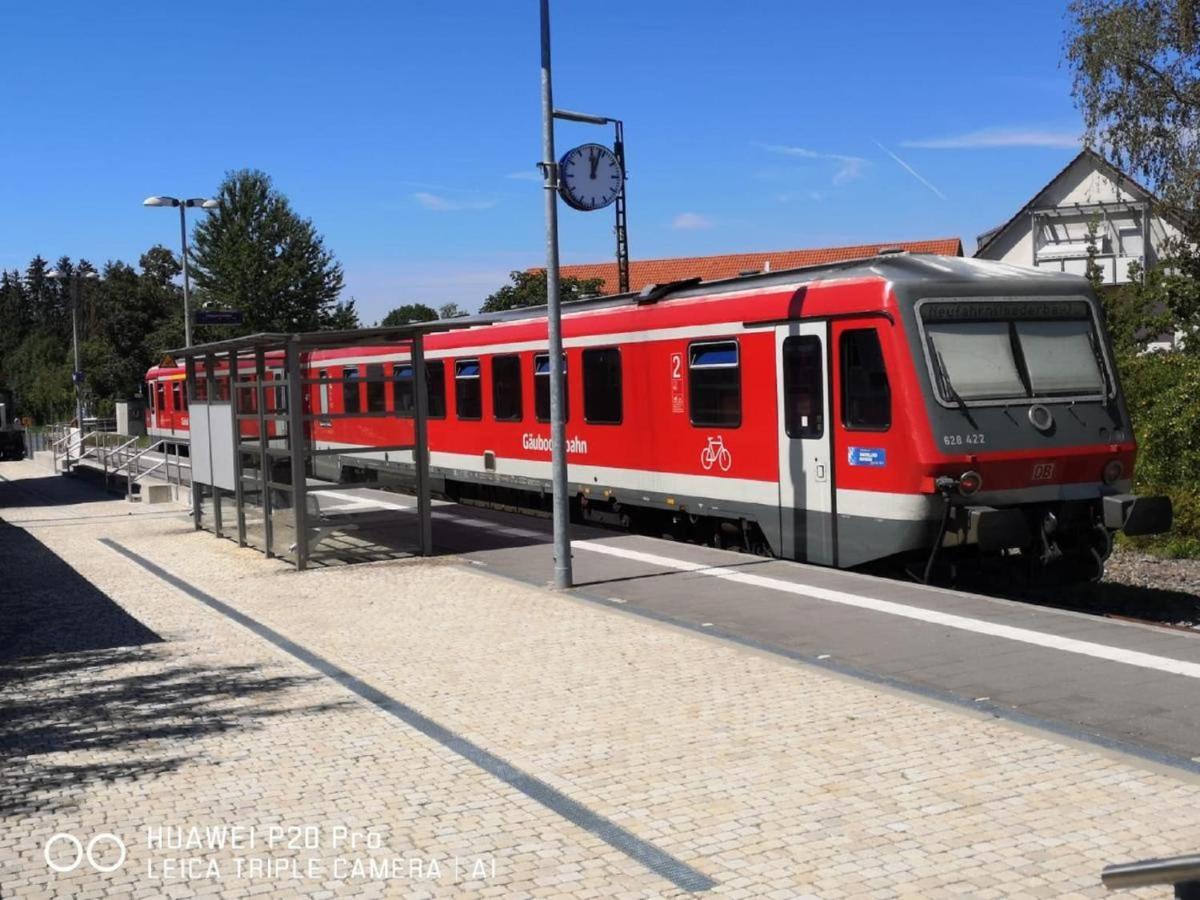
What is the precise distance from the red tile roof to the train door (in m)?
54.5

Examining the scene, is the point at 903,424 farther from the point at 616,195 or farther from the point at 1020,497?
the point at 616,195

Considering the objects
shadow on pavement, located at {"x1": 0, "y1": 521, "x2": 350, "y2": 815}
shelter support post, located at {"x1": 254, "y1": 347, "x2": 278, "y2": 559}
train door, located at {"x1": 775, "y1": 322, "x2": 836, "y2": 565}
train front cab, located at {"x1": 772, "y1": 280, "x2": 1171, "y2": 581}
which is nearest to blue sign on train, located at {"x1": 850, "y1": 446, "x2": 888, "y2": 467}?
train front cab, located at {"x1": 772, "y1": 280, "x2": 1171, "y2": 581}

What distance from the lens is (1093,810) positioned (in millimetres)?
5449

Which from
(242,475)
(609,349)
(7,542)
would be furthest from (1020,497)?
(7,542)

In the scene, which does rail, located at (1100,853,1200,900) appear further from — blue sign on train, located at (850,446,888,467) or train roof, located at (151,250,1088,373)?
train roof, located at (151,250,1088,373)

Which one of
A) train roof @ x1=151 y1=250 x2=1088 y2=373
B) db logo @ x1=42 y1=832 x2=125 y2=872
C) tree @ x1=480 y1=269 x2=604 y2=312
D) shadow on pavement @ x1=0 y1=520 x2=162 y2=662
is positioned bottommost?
db logo @ x1=42 y1=832 x2=125 y2=872

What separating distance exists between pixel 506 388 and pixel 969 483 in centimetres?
872

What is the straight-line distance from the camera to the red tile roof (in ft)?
229

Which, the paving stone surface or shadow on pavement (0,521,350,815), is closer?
the paving stone surface

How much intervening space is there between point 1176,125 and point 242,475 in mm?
20410

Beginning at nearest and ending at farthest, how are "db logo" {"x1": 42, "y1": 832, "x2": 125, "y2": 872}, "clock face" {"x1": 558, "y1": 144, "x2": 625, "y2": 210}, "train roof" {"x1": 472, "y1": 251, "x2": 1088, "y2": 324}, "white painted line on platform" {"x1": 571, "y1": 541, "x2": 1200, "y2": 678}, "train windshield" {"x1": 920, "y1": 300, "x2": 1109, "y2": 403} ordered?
"db logo" {"x1": 42, "y1": 832, "x2": 125, "y2": 872}
"white painted line on platform" {"x1": 571, "y1": 541, "x2": 1200, "y2": 678}
"train windshield" {"x1": 920, "y1": 300, "x2": 1109, "y2": 403}
"train roof" {"x1": 472, "y1": 251, "x2": 1088, "y2": 324}
"clock face" {"x1": 558, "y1": 144, "x2": 625, "y2": 210}

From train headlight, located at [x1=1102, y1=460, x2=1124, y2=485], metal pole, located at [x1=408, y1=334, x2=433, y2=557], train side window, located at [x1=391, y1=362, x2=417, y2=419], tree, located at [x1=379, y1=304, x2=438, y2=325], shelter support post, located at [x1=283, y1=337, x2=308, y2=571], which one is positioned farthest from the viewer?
tree, located at [x1=379, y1=304, x2=438, y2=325]

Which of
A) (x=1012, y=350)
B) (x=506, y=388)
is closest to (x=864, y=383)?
(x=1012, y=350)

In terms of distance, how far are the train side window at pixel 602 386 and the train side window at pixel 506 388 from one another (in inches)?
80.0
